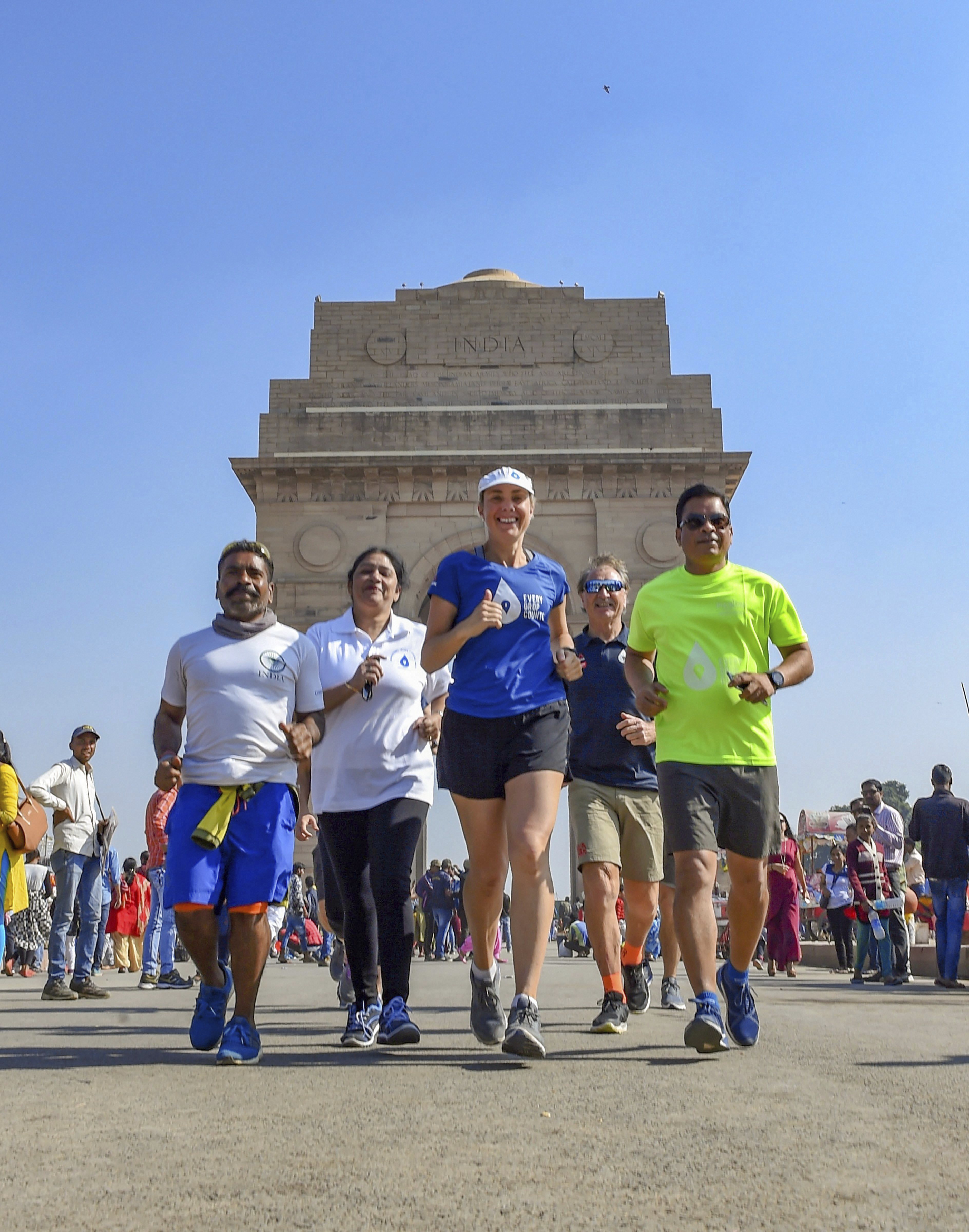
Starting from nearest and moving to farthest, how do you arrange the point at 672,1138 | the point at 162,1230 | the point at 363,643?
the point at 162,1230 < the point at 672,1138 < the point at 363,643

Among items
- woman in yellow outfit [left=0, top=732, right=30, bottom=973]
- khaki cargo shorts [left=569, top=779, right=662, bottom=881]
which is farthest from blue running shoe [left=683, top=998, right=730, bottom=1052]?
woman in yellow outfit [left=0, top=732, right=30, bottom=973]

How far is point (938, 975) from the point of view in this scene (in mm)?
12125

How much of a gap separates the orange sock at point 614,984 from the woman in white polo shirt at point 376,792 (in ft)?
3.15

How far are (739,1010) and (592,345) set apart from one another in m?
29.3

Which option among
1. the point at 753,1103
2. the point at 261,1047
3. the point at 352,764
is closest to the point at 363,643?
the point at 352,764

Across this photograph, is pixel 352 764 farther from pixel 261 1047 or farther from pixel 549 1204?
pixel 549 1204

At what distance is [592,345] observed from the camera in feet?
108

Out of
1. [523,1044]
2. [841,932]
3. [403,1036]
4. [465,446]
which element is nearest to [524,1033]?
[523,1044]

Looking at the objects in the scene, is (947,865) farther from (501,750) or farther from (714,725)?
(501,750)

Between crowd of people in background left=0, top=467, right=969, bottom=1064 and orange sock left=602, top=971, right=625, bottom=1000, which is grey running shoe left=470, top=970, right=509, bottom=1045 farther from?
orange sock left=602, top=971, right=625, bottom=1000

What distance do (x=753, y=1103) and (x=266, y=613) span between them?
2847 millimetres

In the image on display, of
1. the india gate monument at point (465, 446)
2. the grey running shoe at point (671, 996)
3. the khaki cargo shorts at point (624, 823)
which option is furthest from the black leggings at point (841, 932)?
the india gate monument at point (465, 446)

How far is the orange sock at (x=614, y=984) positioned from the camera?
584 cm

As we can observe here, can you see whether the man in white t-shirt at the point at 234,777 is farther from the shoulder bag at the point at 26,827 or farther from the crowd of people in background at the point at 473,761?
the shoulder bag at the point at 26,827
